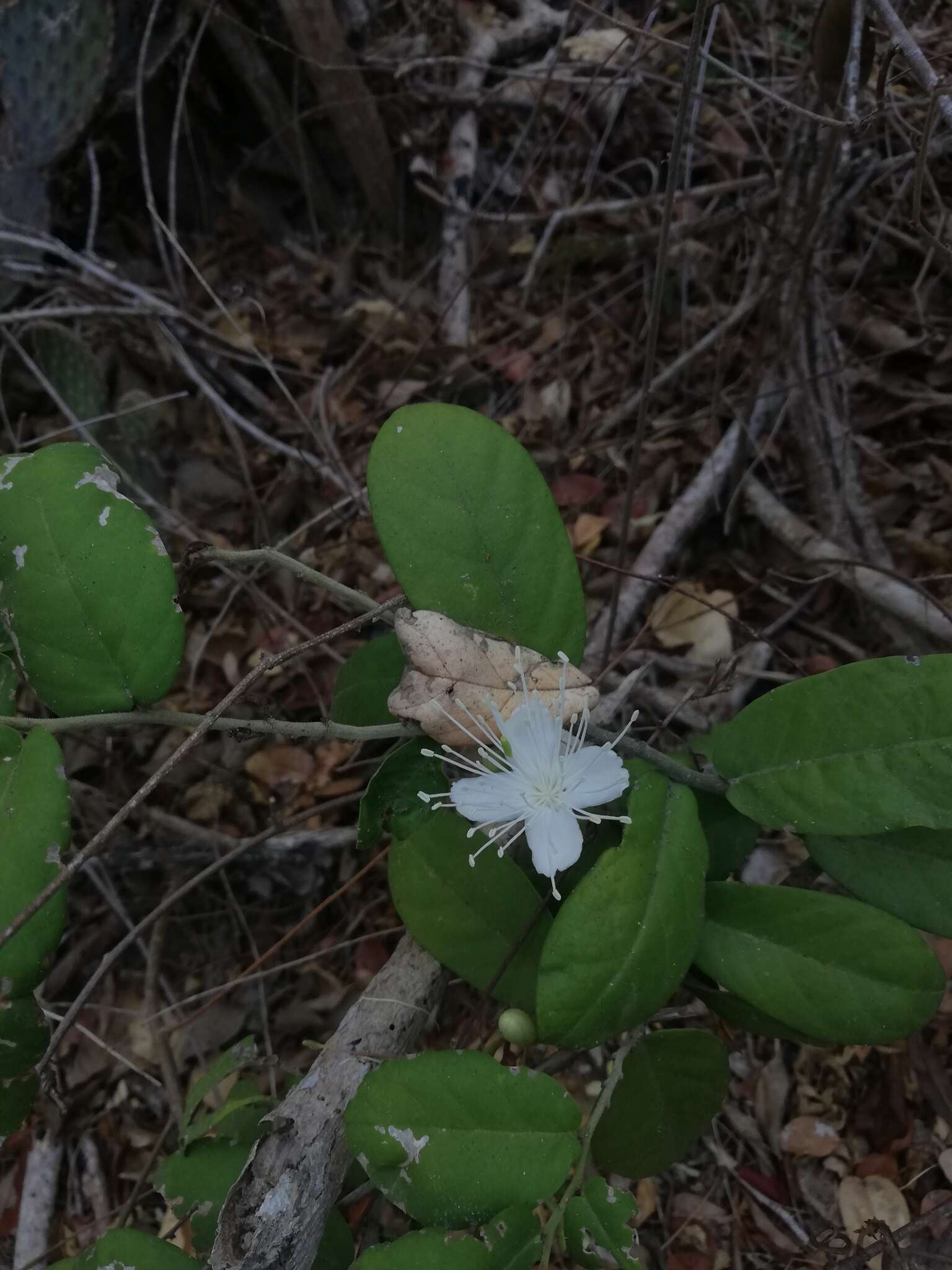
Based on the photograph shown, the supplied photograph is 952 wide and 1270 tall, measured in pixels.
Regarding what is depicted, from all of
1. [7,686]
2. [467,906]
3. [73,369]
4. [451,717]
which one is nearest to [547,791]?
[451,717]

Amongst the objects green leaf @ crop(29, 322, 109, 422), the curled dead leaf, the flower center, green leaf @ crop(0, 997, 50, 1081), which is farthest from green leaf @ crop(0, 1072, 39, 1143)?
the curled dead leaf

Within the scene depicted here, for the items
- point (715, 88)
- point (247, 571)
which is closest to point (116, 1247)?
point (247, 571)

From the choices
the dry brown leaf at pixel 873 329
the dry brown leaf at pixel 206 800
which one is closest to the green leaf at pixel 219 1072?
the dry brown leaf at pixel 206 800

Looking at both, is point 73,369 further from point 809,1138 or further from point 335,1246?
point 809,1138

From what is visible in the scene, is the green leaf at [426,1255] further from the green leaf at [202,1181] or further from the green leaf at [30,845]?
the green leaf at [30,845]

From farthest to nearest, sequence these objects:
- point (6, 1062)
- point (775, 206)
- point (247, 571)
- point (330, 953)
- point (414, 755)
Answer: point (247, 571), point (775, 206), point (330, 953), point (414, 755), point (6, 1062)

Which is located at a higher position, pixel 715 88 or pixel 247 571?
pixel 715 88

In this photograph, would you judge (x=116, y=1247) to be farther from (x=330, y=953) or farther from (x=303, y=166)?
(x=303, y=166)
